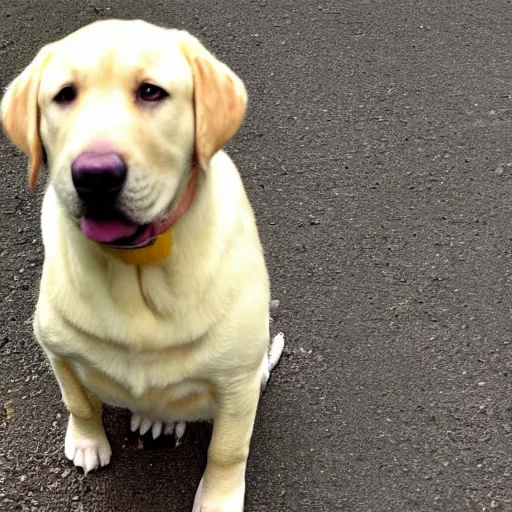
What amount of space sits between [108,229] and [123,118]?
243 millimetres

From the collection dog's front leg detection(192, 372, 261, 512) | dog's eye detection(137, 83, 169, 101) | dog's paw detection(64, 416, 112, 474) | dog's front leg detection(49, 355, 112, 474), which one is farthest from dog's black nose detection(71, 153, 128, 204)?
dog's paw detection(64, 416, 112, 474)

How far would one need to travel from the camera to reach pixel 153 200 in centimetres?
172

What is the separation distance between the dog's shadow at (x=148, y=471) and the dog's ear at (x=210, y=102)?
3.91 ft

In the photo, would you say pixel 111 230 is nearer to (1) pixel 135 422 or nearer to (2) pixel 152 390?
(2) pixel 152 390

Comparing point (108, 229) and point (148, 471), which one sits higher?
point (108, 229)

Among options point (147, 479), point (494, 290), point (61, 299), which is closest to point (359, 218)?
point (494, 290)

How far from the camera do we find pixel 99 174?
5.33 feet

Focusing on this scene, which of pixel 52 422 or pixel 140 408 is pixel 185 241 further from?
pixel 52 422

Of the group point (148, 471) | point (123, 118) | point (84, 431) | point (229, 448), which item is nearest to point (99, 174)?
point (123, 118)

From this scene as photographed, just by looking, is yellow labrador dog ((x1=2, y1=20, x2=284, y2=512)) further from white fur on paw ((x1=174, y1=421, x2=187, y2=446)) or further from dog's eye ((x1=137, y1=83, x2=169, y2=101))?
white fur on paw ((x1=174, y1=421, x2=187, y2=446))

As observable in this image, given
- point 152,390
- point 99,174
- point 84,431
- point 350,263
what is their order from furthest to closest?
point 350,263, point 84,431, point 152,390, point 99,174

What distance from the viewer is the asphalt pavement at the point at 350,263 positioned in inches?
103

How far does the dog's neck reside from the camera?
1.87 m

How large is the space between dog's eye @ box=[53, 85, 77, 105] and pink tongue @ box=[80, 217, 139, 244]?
25 centimetres
